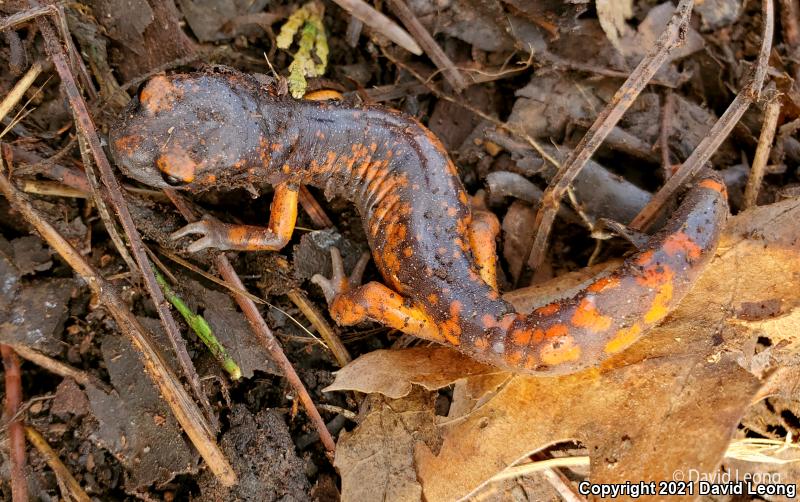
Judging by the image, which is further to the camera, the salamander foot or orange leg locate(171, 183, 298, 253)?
the salamander foot

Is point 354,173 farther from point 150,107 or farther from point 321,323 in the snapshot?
point 150,107

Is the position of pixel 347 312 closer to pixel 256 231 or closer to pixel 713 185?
pixel 256 231

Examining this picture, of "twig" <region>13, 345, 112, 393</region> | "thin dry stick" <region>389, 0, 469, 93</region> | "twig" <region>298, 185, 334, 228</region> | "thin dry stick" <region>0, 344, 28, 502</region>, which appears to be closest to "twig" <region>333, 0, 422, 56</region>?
"thin dry stick" <region>389, 0, 469, 93</region>

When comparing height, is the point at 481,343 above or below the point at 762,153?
below

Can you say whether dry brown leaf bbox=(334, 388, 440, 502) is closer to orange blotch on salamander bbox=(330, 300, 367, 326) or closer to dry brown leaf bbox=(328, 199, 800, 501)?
dry brown leaf bbox=(328, 199, 800, 501)

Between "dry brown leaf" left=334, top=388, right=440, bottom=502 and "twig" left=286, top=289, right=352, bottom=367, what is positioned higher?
"twig" left=286, top=289, right=352, bottom=367

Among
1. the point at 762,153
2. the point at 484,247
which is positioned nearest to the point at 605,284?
the point at 484,247
